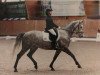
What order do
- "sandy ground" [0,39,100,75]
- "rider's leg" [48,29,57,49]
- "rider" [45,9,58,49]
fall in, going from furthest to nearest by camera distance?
"rider's leg" [48,29,57,49], "rider" [45,9,58,49], "sandy ground" [0,39,100,75]

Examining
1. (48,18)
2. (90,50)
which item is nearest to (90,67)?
(48,18)

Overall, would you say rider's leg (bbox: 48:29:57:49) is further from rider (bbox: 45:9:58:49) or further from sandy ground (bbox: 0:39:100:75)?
sandy ground (bbox: 0:39:100:75)

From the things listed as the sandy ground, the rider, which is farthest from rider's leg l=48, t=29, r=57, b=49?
the sandy ground

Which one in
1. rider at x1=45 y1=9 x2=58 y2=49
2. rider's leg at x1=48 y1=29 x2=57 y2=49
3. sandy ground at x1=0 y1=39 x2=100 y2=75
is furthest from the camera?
rider's leg at x1=48 y1=29 x2=57 y2=49

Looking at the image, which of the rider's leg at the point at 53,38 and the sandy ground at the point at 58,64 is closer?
the sandy ground at the point at 58,64

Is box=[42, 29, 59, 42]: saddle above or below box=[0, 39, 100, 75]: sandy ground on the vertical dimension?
above

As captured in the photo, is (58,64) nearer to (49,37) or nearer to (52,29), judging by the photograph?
(49,37)

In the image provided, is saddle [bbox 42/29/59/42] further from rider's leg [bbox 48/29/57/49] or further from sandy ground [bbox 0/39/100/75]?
sandy ground [bbox 0/39/100/75]

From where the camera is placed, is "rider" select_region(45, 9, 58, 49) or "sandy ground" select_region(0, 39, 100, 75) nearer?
"sandy ground" select_region(0, 39, 100, 75)

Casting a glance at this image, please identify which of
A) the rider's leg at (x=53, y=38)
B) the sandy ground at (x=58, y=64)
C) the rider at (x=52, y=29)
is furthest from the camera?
the rider's leg at (x=53, y=38)

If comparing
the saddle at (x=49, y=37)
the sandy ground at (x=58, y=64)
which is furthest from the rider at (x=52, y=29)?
the sandy ground at (x=58, y=64)

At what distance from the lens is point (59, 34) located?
55.1ft

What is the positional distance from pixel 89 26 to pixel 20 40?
1570cm

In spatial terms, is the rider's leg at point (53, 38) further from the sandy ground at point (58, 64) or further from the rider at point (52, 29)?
the sandy ground at point (58, 64)
